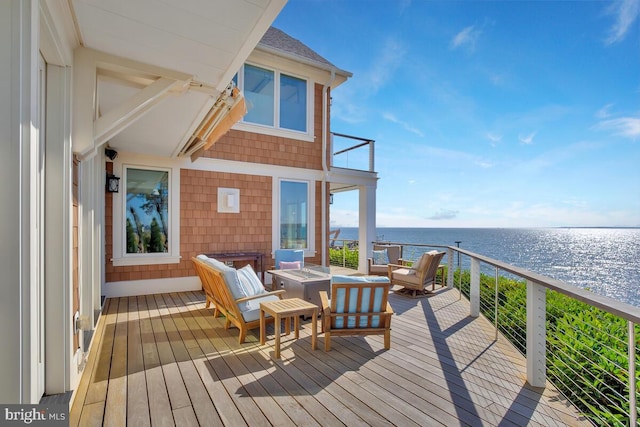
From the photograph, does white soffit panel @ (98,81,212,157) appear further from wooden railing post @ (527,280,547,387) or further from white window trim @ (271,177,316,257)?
wooden railing post @ (527,280,547,387)

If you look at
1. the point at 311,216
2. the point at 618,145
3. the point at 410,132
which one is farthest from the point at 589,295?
the point at 618,145

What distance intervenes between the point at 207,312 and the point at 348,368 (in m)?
2.77

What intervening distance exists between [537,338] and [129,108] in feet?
13.7

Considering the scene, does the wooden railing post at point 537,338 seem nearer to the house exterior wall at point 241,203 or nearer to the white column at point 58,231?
the white column at point 58,231

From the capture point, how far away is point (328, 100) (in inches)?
321

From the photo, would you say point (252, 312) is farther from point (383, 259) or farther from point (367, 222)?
point (383, 259)

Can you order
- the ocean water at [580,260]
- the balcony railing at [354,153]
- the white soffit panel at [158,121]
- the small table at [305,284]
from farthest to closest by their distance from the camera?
the ocean water at [580,260]
the balcony railing at [354,153]
the small table at [305,284]
the white soffit panel at [158,121]

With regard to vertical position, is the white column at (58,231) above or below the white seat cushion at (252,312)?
above

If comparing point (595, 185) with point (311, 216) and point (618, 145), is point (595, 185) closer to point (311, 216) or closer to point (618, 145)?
point (618, 145)

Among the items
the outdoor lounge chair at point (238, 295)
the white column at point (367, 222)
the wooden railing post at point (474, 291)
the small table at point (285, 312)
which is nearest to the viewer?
the small table at point (285, 312)

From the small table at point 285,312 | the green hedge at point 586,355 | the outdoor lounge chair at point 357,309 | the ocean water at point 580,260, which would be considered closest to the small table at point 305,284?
the small table at point 285,312

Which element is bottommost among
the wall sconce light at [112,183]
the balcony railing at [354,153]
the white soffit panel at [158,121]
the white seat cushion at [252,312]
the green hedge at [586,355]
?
the green hedge at [586,355]

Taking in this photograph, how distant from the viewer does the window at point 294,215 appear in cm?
759

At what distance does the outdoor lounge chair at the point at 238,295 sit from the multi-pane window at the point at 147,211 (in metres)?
2.46
